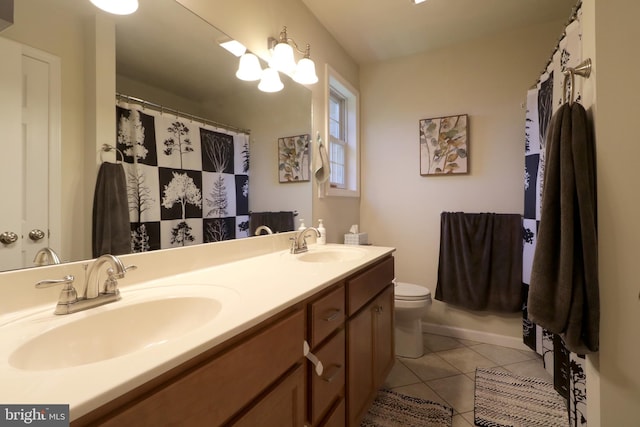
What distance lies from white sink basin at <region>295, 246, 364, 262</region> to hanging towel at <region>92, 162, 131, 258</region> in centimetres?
88

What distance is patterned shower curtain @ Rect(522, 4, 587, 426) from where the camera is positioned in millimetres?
1197

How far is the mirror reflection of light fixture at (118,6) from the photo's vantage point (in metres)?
0.91

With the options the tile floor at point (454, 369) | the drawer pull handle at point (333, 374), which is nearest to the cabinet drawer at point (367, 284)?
the drawer pull handle at point (333, 374)

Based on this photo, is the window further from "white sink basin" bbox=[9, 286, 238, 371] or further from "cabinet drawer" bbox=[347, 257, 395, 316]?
"white sink basin" bbox=[9, 286, 238, 371]

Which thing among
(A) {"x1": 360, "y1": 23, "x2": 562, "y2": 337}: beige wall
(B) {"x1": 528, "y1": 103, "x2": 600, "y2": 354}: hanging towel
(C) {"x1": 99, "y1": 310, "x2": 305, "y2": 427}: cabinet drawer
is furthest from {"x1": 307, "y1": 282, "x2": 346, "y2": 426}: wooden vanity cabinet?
(A) {"x1": 360, "y1": 23, "x2": 562, "y2": 337}: beige wall

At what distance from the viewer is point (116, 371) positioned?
18.3 inches

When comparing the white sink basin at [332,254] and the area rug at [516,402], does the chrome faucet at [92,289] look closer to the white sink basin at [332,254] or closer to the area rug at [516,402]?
the white sink basin at [332,254]

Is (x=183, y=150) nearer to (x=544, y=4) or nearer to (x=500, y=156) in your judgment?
(x=500, y=156)

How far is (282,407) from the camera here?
0.79m

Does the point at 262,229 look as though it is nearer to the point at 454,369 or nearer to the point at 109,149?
the point at 109,149

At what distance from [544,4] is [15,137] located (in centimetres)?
280

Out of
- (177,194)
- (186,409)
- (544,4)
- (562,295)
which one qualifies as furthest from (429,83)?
(186,409)

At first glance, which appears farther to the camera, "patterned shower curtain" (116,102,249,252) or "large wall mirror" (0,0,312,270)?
"patterned shower curtain" (116,102,249,252)

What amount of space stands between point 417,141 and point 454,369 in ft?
5.81
